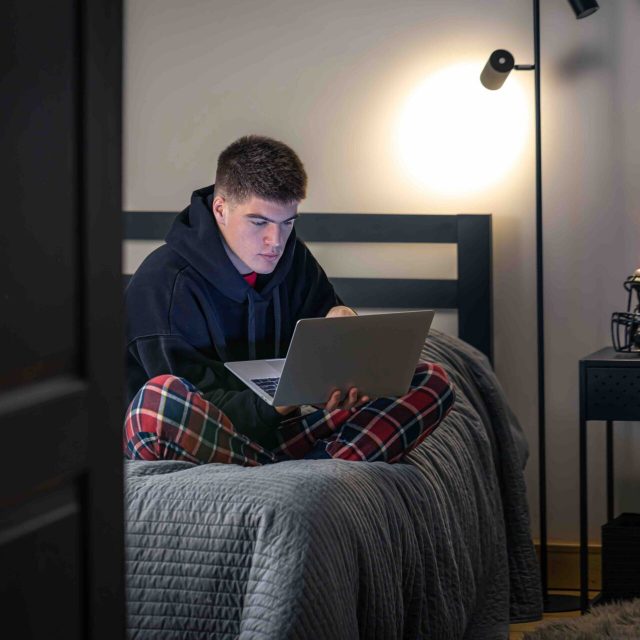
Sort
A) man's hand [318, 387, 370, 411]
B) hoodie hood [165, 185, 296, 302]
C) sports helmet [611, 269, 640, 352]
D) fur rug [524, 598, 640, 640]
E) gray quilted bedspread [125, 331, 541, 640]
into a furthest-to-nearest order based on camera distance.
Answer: sports helmet [611, 269, 640, 352], fur rug [524, 598, 640, 640], hoodie hood [165, 185, 296, 302], man's hand [318, 387, 370, 411], gray quilted bedspread [125, 331, 541, 640]

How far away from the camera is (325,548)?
3.93 ft

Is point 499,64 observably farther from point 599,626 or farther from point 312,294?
point 599,626

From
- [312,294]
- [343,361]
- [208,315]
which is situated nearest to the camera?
[343,361]

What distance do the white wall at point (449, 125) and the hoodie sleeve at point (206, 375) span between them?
1.22m

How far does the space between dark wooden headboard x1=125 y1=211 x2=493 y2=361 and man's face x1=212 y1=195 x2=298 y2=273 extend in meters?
0.94

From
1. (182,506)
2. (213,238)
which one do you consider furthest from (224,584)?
(213,238)

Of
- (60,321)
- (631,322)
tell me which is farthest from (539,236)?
(60,321)

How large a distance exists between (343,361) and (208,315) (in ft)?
1.09

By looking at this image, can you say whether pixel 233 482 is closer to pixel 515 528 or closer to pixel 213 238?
pixel 213 238

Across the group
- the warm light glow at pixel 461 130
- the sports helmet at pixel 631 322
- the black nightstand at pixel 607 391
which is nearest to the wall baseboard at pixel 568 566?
the black nightstand at pixel 607 391

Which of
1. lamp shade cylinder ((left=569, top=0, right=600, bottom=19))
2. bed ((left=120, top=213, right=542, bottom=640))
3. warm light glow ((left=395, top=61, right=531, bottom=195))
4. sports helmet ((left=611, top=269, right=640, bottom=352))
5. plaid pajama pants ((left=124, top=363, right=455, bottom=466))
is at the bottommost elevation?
bed ((left=120, top=213, right=542, bottom=640))

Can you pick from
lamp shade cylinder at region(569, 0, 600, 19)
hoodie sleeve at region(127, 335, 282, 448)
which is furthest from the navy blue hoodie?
lamp shade cylinder at region(569, 0, 600, 19)

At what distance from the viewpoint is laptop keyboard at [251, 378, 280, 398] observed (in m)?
1.56

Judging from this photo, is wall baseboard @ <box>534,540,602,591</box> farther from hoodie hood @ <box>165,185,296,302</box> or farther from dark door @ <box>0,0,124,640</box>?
dark door @ <box>0,0,124,640</box>
